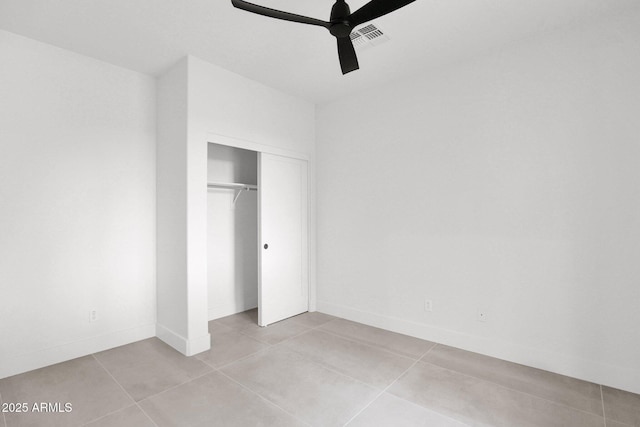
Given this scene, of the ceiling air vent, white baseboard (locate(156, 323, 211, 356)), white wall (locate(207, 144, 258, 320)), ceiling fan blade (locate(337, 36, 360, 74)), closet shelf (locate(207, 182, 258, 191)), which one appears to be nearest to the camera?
ceiling fan blade (locate(337, 36, 360, 74))

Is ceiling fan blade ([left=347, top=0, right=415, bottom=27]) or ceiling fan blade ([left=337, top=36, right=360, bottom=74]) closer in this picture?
ceiling fan blade ([left=347, top=0, right=415, bottom=27])

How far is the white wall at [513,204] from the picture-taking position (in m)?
2.43

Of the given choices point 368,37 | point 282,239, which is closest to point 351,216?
point 282,239

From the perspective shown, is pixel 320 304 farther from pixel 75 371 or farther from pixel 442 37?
pixel 442 37

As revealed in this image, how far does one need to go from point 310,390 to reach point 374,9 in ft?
8.48

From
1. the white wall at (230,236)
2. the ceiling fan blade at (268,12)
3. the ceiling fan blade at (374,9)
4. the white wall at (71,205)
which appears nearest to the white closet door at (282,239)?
the white wall at (230,236)

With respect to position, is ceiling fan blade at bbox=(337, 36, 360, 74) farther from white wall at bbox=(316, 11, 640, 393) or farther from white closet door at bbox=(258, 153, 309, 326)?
white closet door at bbox=(258, 153, 309, 326)

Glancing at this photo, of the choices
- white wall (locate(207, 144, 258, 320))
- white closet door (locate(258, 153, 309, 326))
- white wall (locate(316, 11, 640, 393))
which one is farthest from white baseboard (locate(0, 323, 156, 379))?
white wall (locate(316, 11, 640, 393))

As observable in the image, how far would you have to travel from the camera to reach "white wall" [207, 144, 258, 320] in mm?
3982

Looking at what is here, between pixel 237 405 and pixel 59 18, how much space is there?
3.22m

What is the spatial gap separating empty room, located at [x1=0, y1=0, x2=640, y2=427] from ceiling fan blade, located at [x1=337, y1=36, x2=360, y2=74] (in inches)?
0.7

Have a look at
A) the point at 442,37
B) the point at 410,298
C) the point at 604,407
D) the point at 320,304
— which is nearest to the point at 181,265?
the point at 320,304

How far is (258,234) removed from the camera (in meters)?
3.75

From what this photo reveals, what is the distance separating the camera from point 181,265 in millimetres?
3107
